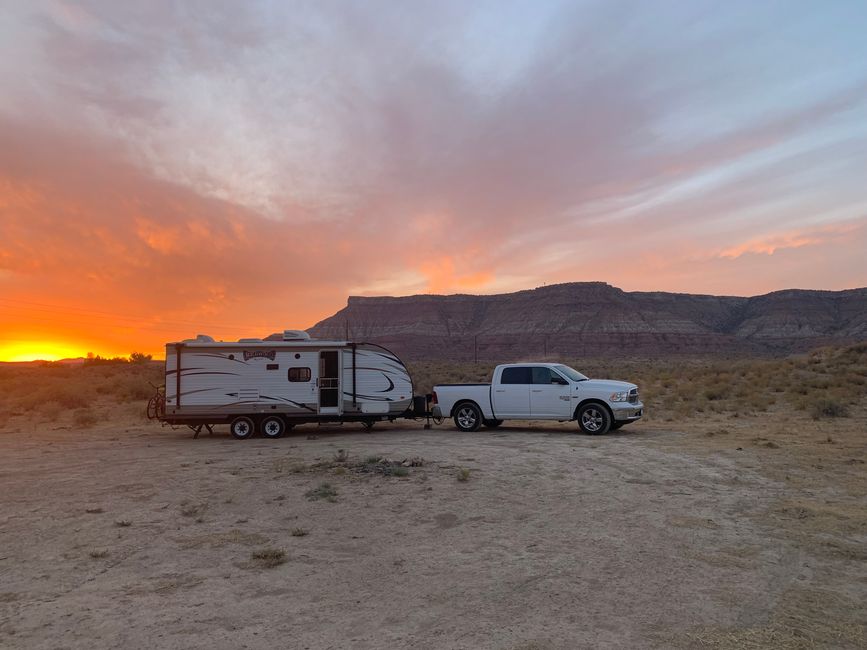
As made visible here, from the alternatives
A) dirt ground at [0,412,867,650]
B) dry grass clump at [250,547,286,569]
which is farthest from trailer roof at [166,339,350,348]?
dry grass clump at [250,547,286,569]

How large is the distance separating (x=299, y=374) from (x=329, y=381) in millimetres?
884

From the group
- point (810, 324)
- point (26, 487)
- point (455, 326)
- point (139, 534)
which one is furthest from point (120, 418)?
point (810, 324)

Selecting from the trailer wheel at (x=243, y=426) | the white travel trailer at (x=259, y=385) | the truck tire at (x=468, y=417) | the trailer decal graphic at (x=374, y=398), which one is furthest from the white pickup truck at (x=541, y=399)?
the trailer wheel at (x=243, y=426)

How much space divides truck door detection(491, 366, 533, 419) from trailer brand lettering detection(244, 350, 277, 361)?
6.51m

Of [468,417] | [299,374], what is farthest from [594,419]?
[299,374]

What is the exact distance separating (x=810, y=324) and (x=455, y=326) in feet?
201

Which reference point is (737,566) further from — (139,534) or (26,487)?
(26,487)

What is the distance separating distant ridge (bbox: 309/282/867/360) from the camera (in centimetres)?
9538

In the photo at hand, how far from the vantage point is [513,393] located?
56.2ft

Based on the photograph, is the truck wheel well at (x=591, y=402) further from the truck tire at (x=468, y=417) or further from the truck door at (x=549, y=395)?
the truck tire at (x=468, y=417)

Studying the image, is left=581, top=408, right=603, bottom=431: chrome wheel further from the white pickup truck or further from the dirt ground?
the dirt ground

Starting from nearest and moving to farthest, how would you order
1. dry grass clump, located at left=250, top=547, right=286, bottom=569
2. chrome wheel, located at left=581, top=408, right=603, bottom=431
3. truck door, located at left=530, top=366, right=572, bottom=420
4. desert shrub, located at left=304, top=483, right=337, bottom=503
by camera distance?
1. dry grass clump, located at left=250, top=547, right=286, bottom=569
2. desert shrub, located at left=304, top=483, right=337, bottom=503
3. chrome wheel, located at left=581, top=408, right=603, bottom=431
4. truck door, located at left=530, top=366, right=572, bottom=420

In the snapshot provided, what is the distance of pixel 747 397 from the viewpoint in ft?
78.5

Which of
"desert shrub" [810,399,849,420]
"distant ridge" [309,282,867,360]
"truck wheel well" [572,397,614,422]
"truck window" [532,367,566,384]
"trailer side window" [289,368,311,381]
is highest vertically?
"distant ridge" [309,282,867,360]
